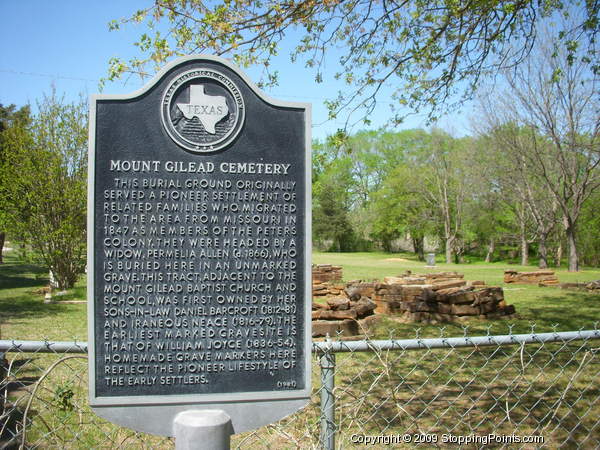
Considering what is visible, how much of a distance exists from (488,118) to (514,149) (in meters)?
2.29

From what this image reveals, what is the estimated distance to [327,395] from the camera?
2.93 meters

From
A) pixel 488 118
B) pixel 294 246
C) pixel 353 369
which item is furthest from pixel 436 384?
pixel 488 118

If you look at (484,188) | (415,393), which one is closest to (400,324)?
(415,393)

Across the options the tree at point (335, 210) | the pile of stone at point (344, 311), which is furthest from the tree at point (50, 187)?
the tree at point (335, 210)

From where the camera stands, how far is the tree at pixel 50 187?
49.1 feet

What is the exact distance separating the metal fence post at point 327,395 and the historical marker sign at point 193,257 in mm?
111

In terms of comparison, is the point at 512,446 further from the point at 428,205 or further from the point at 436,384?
the point at 428,205

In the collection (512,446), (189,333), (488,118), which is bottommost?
(512,446)

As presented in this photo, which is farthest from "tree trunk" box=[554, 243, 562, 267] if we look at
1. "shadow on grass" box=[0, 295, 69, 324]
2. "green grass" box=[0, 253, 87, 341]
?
"shadow on grass" box=[0, 295, 69, 324]

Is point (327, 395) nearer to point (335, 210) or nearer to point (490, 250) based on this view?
point (490, 250)

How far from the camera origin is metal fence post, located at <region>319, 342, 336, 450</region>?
292 centimetres

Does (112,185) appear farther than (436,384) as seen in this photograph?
No

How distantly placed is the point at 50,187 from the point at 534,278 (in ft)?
57.7

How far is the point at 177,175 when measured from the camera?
291 cm
